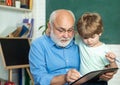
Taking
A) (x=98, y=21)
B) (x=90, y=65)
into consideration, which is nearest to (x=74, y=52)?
(x=90, y=65)

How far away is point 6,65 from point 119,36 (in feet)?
4.62

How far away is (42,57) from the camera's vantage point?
5.91 ft

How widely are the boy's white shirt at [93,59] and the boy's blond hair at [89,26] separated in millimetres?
120

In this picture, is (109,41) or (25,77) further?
(25,77)

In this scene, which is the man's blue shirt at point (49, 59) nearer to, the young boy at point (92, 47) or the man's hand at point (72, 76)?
the young boy at point (92, 47)

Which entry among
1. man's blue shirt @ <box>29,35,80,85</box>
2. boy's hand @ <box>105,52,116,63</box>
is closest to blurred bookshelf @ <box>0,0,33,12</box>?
man's blue shirt @ <box>29,35,80,85</box>

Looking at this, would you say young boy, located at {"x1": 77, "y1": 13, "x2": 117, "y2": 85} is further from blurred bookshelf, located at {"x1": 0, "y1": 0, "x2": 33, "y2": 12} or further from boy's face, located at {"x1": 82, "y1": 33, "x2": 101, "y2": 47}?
blurred bookshelf, located at {"x1": 0, "y1": 0, "x2": 33, "y2": 12}

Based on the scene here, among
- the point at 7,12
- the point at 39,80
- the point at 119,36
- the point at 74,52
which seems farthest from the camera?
the point at 7,12

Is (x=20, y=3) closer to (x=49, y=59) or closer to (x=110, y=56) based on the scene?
(x=49, y=59)

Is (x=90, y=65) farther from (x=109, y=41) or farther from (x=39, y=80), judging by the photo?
(x=109, y=41)

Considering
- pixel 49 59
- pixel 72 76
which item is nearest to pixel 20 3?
pixel 49 59

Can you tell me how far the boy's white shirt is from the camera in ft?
5.96

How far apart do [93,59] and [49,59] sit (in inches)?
12.4

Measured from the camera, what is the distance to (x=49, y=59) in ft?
5.98
